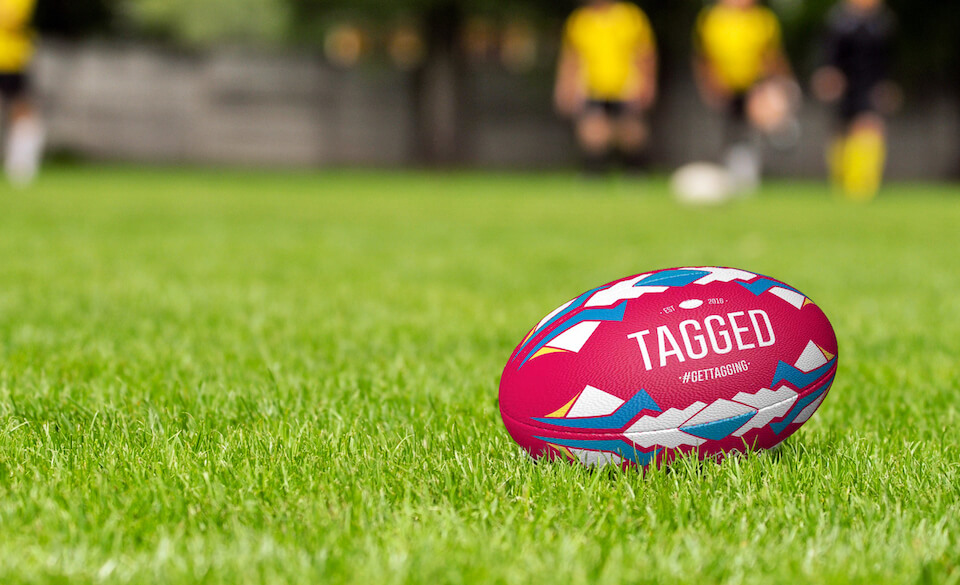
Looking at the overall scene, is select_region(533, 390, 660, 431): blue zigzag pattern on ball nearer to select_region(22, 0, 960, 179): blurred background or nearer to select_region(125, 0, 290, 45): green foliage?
select_region(22, 0, 960, 179): blurred background

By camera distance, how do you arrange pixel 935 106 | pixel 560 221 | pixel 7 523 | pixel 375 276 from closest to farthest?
pixel 7 523 → pixel 375 276 → pixel 560 221 → pixel 935 106

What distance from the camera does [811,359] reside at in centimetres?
198

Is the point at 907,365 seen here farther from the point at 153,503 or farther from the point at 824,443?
the point at 153,503

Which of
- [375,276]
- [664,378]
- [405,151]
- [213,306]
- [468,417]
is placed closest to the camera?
[664,378]

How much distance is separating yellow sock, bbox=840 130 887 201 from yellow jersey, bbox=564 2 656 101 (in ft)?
9.94

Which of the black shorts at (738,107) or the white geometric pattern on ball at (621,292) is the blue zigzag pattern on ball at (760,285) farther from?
the black shorts at (738,107)

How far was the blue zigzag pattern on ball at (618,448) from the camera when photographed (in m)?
1.85

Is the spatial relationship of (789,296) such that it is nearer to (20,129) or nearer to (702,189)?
(702,189)

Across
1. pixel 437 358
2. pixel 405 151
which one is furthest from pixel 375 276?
pixel 405 151

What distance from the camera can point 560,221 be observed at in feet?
28.2

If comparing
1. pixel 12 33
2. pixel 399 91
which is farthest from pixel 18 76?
pixel 399 91

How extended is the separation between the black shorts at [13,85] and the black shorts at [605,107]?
7726 mm

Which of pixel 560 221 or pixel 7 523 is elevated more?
pixel 7 523

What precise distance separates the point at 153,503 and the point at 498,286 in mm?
3064
